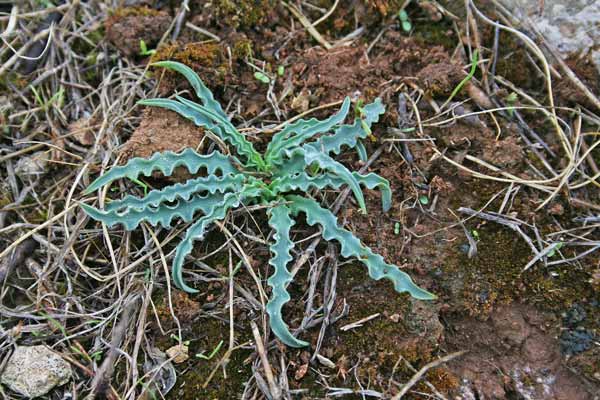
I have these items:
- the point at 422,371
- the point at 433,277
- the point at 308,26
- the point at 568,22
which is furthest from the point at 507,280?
the point at 308,26

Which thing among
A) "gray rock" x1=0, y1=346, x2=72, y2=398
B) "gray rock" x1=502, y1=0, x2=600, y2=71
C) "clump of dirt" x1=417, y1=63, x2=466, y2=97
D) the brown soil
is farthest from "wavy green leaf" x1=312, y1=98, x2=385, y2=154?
"gray rock" x1=0, y1=346, x2=72, y2=398

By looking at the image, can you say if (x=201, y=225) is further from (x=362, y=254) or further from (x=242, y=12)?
(x=242, y=12)

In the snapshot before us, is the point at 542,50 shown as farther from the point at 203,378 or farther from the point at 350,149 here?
the point at 203,378

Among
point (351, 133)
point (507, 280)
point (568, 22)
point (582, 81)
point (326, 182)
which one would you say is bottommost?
point (507, 280)

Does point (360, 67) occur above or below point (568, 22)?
below

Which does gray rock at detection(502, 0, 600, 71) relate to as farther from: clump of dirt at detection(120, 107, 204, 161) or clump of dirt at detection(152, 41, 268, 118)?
clump of dirt at detection(120, 107, 204, 161)

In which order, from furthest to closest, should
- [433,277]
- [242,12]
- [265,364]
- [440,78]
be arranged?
[242,12] → [440,78] → [433,277] → [265,364]

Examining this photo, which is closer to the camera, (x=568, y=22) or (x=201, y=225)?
(x=201, y=225)

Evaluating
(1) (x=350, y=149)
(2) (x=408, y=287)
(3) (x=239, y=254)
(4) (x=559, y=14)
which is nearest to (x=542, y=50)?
(4) (x=559, y=14)
